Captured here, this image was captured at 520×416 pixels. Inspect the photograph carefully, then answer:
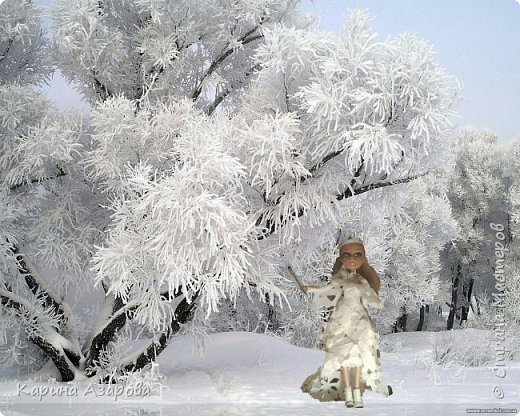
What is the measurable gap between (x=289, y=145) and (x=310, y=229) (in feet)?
3.92

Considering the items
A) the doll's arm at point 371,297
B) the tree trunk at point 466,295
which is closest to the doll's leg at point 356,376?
the doll's arm at point 371,297

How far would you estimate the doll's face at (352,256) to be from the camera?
4.49 meters

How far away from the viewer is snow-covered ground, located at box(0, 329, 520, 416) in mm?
4586

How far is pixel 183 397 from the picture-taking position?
497 centimetres

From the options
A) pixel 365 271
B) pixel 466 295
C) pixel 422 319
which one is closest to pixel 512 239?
pixel 466 295

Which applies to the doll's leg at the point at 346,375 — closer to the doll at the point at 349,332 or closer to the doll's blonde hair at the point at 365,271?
the doll at the point at 349,332

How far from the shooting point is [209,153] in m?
4.39

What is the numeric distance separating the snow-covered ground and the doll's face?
1023 mm

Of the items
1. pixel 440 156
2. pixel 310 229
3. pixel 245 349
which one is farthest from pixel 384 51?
pixel 245 349

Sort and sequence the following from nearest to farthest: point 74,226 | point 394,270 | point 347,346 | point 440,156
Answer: point 347,346 < point 440,156 < point 74,226 < point 394,270

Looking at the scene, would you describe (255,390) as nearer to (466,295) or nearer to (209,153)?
(209,153)

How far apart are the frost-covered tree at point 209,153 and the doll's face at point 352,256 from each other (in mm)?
313

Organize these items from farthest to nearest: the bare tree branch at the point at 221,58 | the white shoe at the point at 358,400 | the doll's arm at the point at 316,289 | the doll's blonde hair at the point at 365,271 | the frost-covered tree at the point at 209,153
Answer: the bare tree branch at the point at 221,58 → the doll's blonde hair at the point at 365,271 → the doll's arm at the point at 316,289 → the frost-covered tree at the point at 209,153 → the white shoe at the point at 358,400

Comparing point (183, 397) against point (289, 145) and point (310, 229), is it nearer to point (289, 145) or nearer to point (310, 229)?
point (310, 229)
